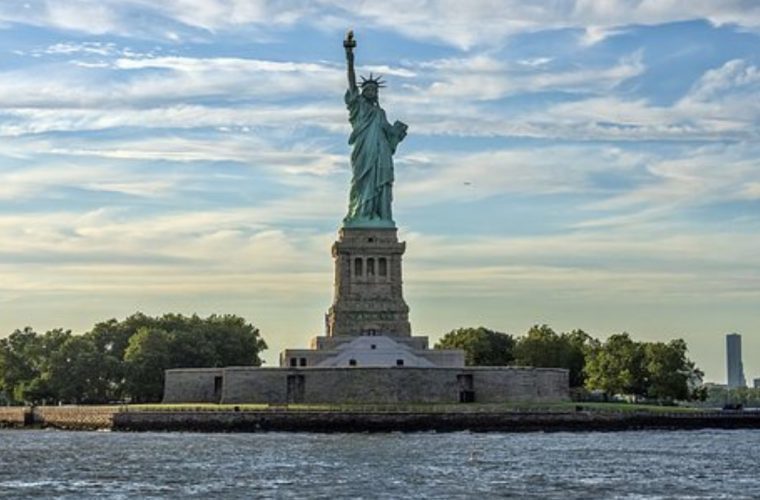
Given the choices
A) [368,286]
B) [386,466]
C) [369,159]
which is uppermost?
[369,159]

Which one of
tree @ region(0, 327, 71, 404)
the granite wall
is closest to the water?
the granite wall

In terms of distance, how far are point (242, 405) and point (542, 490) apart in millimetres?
47301

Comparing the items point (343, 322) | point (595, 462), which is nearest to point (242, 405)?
point (343, 322)

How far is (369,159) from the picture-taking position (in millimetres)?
115188

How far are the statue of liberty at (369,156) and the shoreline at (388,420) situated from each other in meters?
22.2

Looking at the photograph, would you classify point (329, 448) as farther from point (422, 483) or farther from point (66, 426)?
point (66, 426)

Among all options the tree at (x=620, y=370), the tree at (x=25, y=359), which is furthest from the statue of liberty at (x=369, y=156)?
the tree at (x=25, y=359)

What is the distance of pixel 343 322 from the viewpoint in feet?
366

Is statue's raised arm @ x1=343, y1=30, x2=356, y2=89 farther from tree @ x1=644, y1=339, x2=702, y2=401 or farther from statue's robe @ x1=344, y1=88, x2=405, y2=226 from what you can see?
tree @ x1=644, y1=339, x2=702, y2=401

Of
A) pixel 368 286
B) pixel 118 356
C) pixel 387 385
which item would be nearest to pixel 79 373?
pixel 118 356

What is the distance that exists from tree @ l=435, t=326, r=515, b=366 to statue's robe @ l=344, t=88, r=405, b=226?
28.3 meters

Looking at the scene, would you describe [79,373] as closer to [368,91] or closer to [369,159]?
[369,159]

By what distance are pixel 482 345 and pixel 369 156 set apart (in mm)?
32726

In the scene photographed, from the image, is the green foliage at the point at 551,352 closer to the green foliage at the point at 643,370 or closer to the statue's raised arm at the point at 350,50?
the green foliage at the point at 643,370
